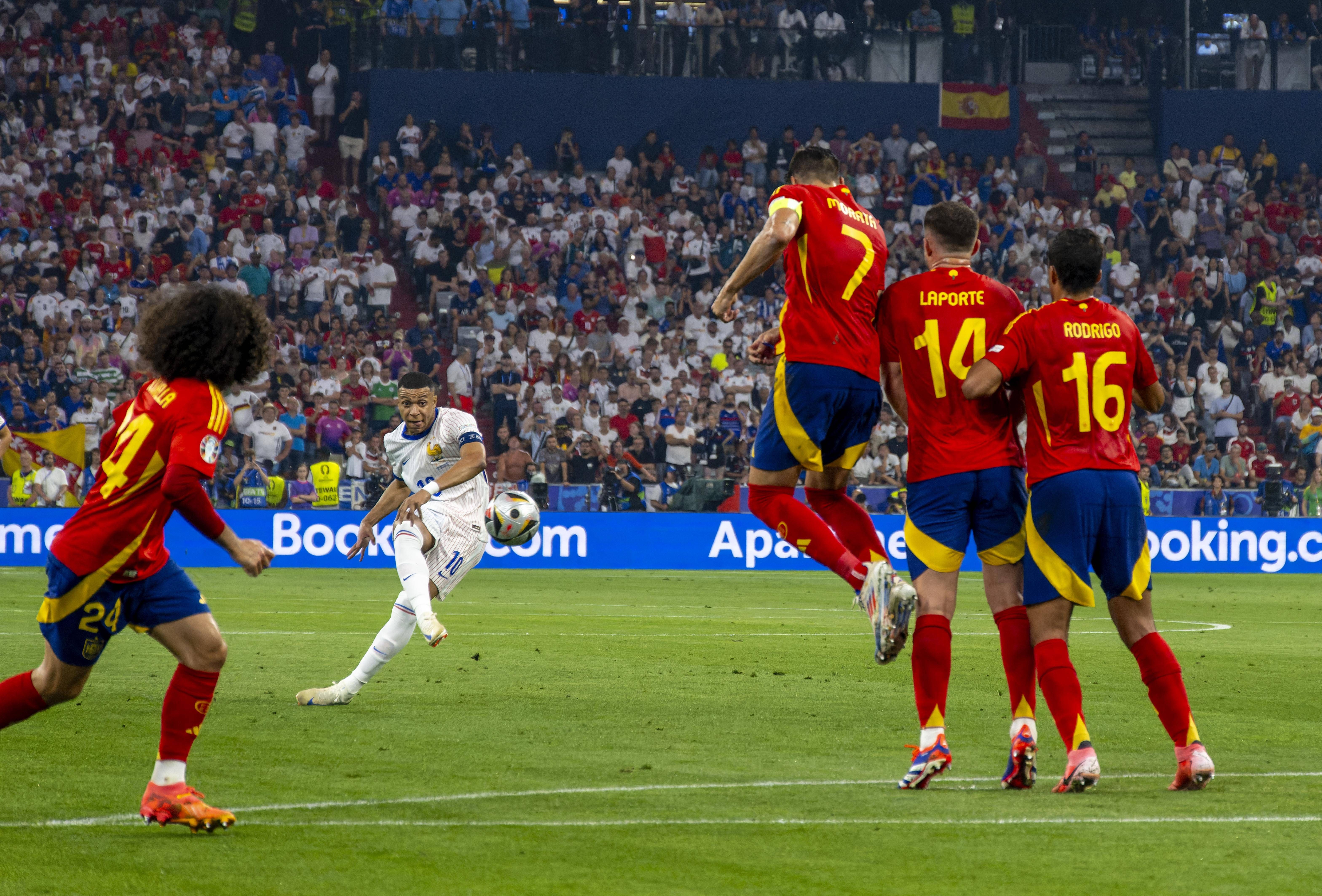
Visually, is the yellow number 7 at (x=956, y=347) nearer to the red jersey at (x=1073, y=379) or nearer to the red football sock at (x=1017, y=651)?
the red jersey at (x=1073, y=379)

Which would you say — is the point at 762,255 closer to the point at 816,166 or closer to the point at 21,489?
the point at 816,166

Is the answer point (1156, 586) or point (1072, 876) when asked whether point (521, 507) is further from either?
point (1156, 586)

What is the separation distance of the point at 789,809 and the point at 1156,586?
666 inches

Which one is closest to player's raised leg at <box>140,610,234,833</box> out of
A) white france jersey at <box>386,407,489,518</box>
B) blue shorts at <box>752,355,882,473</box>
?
blue shorts at <box>752,355,882,473</box>

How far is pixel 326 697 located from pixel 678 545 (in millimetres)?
15179

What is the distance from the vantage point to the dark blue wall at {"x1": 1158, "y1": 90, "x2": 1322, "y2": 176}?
33000 mm

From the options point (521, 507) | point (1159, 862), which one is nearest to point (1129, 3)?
point (521, 507)

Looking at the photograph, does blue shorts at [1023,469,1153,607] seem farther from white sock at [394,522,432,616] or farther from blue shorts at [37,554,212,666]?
white sock at [394,522,432,616]

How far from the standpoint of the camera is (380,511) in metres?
10.2

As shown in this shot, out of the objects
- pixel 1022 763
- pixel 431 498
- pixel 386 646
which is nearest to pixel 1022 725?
pixel 1022 763

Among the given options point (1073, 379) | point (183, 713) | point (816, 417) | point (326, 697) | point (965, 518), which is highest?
point (1073, 379)

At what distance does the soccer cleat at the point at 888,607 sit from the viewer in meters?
6.69

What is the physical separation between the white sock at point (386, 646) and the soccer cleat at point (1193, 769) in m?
4.64

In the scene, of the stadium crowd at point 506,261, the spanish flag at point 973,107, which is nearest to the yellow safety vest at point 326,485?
the stadium crowd at point 506,261
